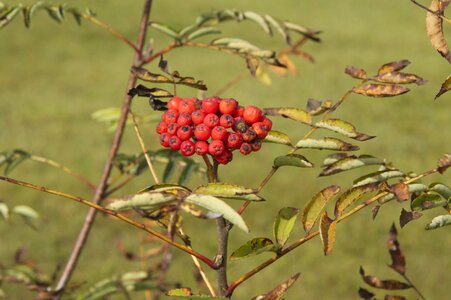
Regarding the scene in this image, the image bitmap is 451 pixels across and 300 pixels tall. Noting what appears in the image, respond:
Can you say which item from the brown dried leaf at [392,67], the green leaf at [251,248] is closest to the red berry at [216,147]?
the green leaf at [251,248]

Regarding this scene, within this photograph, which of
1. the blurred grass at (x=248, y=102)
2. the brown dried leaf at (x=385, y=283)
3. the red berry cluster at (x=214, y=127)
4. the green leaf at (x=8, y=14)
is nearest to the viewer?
the red berry cluster at (x=214, y=127)

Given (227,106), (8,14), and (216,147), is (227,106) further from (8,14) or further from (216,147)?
(8,14)

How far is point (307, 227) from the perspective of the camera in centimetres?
75

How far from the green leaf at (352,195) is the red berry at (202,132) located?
16 cm

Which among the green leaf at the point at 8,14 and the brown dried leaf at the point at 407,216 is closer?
the brown dried leaf at the point at 407,216

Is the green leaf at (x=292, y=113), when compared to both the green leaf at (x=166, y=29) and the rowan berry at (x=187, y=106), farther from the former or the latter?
the green leaf at (x=166, y=29)

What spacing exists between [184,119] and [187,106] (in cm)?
1

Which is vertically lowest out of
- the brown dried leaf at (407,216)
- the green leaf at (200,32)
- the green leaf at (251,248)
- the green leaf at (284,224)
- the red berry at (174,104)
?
the brown dried leaf at (407,216)

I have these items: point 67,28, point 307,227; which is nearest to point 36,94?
point 67,28

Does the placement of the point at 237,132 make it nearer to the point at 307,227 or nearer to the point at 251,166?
the point at 307,227

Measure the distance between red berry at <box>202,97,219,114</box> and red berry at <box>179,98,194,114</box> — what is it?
0.02 metres

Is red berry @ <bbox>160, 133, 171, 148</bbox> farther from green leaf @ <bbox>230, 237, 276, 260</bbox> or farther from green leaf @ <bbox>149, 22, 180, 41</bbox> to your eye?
green leaf @ <bbox>149, 22, 180, 41</bbox>

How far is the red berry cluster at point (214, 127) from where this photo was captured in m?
0.70

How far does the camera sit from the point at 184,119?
716mm
